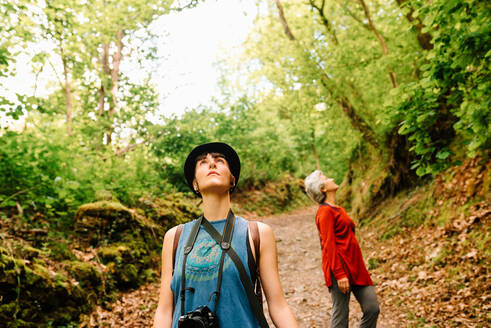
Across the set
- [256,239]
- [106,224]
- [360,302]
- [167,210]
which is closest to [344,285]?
[360,302]

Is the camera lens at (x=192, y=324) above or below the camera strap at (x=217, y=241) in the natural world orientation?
below

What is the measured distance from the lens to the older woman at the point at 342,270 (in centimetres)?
335

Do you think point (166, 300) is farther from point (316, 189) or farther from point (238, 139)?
point (238, 139)

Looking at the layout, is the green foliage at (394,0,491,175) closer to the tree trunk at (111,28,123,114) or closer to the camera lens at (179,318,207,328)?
the camera lens at (179,318,207,328)

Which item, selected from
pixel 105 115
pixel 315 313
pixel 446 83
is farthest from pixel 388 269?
pixel 105 115

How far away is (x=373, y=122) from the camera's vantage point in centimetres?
1063

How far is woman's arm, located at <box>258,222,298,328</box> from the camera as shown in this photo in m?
1.66

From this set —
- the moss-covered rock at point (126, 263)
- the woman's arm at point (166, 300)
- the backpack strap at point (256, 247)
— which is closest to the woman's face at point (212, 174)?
the backpack strap at point (256, 247)

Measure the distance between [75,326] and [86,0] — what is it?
9.02 meters

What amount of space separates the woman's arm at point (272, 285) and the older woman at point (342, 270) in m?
1.95

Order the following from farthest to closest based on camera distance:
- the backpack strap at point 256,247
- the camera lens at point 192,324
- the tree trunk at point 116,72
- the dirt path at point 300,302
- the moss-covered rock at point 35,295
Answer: the tree trunk at point 116,72 → the dirt path at point 300,302 → the moss-covered rock at point 35,295 → the backpack strap at point 256,247 → the camera lens at point 192,324

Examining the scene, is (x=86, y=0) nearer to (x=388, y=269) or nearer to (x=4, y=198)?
(x=4, y=198)

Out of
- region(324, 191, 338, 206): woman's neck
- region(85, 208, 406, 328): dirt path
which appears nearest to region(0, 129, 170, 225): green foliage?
region(85, 208, 406, 328): dirt path

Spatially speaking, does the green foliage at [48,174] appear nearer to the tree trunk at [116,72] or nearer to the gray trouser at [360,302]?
the tree trunk at [116,72]
